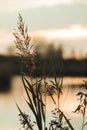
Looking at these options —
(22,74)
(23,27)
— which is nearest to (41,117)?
(22,74)

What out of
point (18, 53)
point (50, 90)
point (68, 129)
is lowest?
A: point (68, 129)

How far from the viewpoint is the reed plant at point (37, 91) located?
186 inches

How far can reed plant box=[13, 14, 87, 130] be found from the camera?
471 centimetres

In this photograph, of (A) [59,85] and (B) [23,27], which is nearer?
(B) [23,27]

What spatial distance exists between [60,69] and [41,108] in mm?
381

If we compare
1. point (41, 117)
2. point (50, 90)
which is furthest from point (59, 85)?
point (41, 117)

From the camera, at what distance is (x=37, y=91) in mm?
4840

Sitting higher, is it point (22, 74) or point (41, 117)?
point (22, 74)

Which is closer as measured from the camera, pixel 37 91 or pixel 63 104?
pixel 37 91

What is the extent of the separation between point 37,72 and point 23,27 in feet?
1.22

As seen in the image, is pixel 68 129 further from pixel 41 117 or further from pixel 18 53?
pixel 18 53

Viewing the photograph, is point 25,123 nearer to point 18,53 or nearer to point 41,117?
point 41,117

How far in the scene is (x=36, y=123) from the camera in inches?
191

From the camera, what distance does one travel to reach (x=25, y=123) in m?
5.03
